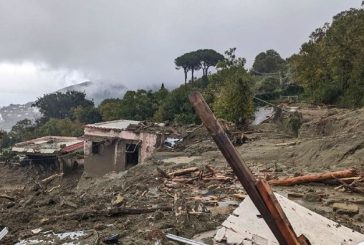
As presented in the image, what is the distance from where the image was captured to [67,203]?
8.95 metres

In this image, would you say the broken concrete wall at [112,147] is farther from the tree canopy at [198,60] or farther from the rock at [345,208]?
the tree canopy at [198,60]

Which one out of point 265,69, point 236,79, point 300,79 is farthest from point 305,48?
point 265,69

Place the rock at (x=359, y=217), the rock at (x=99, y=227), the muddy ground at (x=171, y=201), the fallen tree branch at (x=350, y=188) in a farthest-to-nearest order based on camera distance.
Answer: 1. the fallen tree branch at (x=350, y=188)
2. the rock at (x=359, y=217)
3. the rock at (x=99, y=227)
4. the muddy ground at (x=171, y=201)

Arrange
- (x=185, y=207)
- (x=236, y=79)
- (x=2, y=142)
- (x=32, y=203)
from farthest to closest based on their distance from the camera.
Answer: (x=2, y=142), (x=236, y=79), (x=32, y=203), (x=185, y=207)

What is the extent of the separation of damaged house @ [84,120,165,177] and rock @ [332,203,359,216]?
15.0 metres

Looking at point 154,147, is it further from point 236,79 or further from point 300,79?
point 300,79

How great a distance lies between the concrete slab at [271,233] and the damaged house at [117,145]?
56.7 feet

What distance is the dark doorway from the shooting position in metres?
23.4

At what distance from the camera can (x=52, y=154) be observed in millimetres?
27781

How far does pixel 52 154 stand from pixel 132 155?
6879 mm

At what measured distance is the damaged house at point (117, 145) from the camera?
22.9m

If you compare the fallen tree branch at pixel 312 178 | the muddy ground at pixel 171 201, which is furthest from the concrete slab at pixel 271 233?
the fallen tree branch at pixel 312 178

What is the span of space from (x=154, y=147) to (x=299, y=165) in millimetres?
10363

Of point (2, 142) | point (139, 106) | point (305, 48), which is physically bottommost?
point (2, 142)
